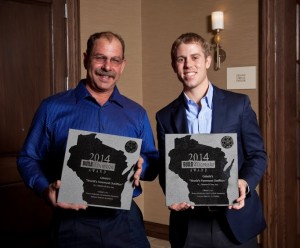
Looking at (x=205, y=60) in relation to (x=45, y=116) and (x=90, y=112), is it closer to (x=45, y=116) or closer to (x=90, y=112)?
(x=90, y=112)

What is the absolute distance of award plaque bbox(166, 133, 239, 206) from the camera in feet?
5.41

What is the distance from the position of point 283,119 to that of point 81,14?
72.2 inches

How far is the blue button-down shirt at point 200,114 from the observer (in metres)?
1.86

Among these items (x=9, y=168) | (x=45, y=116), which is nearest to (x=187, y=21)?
(x=9, y=168)

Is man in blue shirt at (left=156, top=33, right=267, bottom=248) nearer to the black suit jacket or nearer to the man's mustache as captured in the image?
the black suit jacket

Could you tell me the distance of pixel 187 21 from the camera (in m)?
3.73

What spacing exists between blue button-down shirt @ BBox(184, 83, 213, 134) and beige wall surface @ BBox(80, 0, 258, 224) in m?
1.59

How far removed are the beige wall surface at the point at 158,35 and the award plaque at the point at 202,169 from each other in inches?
71.4

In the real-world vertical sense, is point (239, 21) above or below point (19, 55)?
above

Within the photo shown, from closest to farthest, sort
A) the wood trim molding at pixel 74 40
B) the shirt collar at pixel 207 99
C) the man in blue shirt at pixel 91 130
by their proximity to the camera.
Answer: the man in blue shirt at pixel 91 130
the shirt collar at pixel 207 99
the wood trim molding at pixel 74 40

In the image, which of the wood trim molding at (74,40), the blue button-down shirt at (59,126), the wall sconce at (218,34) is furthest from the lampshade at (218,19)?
the blue button-down shirt at (59,126)

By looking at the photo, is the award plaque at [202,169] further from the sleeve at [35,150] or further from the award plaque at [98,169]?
the sleeve at [35,150]

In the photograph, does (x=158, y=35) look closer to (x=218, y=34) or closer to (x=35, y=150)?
(x=218, y=34)

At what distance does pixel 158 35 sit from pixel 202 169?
2490mm
